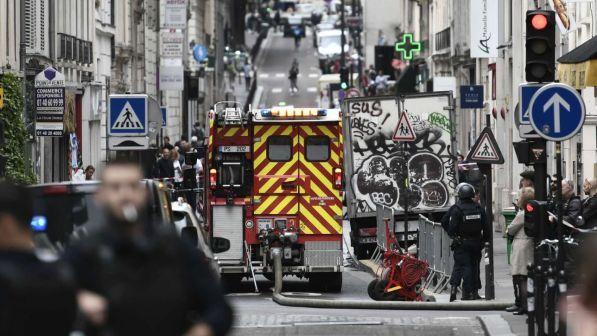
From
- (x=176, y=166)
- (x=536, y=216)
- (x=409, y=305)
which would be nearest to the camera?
(x=536, y=216)

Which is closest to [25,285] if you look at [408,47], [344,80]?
[408,47]

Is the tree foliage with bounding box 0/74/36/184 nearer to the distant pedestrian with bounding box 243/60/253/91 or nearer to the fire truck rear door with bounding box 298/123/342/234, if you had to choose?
the fire truck rear door with bounding box 298/123/342/234

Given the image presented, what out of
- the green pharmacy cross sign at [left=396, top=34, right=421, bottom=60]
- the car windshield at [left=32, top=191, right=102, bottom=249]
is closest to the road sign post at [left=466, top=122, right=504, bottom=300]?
the car windshield at [left=32, top=191, right=102, bottom=249]

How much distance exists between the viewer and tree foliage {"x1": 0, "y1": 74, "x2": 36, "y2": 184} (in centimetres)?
3547

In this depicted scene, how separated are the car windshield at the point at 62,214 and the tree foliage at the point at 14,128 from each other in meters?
22.1

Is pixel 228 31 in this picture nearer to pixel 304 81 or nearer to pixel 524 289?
pixel 304 81

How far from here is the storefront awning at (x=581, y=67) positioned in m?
22.5

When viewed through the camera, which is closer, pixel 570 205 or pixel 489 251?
pixel 570 205

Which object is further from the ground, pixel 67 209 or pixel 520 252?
pixel 67 209

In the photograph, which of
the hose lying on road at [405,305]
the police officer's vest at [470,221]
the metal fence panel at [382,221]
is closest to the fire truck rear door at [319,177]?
the police officer's vest at [470,221]

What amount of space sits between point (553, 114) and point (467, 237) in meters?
6.50

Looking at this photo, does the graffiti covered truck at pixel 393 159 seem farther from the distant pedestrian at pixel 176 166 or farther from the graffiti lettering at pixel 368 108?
the distant pedestrian at pixel 176 166

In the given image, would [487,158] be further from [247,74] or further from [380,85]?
[247,74]

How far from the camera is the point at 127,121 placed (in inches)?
1079
